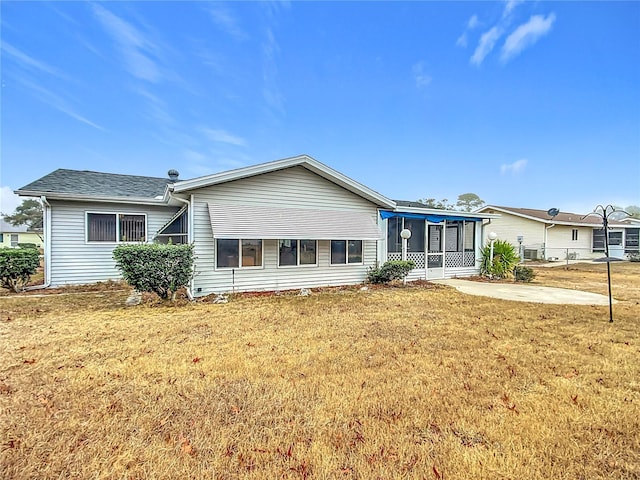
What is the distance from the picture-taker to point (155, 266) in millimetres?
8352

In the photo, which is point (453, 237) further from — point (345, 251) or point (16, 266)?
point (16, 266)

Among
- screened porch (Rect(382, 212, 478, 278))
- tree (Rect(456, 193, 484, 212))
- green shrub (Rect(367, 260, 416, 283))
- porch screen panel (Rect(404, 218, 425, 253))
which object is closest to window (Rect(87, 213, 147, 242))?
green shrub (Rect(367, 260, 416, 283))

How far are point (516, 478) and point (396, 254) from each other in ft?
38.3

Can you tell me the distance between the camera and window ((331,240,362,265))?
1220 cm

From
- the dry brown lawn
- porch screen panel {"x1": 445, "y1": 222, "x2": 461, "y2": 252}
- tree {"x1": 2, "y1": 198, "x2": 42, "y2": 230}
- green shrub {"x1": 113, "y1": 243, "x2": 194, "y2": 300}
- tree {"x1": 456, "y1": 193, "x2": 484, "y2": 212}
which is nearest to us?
the dry brown lawn

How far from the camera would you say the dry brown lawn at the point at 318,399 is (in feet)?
8.22

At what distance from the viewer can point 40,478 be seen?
2.33 metres

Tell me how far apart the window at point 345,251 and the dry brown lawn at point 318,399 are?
5.39 meters

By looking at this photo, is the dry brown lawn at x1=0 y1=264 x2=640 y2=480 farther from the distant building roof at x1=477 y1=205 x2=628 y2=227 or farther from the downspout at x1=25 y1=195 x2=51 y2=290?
the distant building roof at x1=477 y1=205 x2=628 y2=227

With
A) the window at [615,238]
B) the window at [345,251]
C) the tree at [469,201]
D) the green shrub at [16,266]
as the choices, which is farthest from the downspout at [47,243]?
the tree at [469,201]

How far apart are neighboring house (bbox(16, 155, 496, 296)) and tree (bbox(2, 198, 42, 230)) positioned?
150 feet

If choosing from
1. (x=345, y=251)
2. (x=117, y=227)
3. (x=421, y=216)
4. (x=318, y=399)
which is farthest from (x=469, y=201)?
(x=318, y=399)

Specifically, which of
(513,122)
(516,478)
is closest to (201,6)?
(516,478)

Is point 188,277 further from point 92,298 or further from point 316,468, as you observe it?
point 316,468
